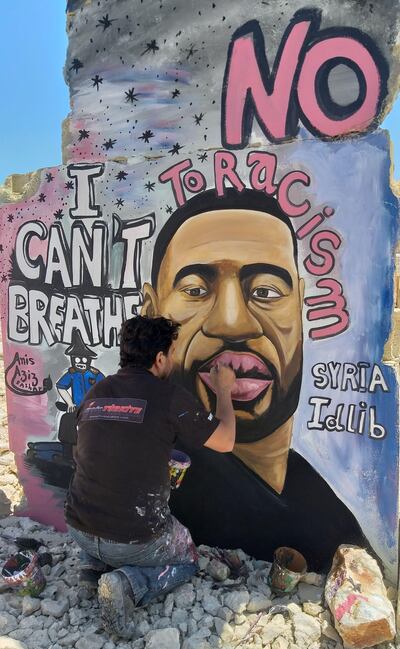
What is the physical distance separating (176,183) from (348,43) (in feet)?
3.91

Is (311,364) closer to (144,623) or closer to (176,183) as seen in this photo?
(176,183)

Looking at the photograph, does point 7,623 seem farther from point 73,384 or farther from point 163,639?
point 73,384

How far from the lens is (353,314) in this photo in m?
2.76

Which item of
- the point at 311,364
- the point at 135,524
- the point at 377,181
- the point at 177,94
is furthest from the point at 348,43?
the point at 135,524

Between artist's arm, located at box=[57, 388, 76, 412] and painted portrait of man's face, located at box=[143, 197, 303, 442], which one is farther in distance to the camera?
artist's arm, located at box=[57, 388, 76, 412]

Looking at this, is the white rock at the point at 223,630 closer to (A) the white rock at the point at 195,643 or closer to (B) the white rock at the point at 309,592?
(A) the white rock at the point at 195,643

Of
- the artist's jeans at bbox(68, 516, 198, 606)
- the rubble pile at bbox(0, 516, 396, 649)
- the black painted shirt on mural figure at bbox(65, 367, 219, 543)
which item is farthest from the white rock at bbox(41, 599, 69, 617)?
the black painted shirt on mural figure at bbox(65, 367, 219, 543)

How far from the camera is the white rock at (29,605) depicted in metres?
2.69

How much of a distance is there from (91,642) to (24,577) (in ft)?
1.91

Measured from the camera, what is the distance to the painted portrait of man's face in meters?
2.93

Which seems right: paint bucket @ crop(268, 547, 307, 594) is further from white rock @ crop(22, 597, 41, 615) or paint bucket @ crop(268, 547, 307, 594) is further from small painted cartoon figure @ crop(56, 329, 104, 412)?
small painted cartoon figure @ crop(56, 329, 104, 412)

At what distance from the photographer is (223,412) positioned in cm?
278

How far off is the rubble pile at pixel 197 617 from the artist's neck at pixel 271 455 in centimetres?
55

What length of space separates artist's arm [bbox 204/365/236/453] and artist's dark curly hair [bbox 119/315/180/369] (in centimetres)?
49
